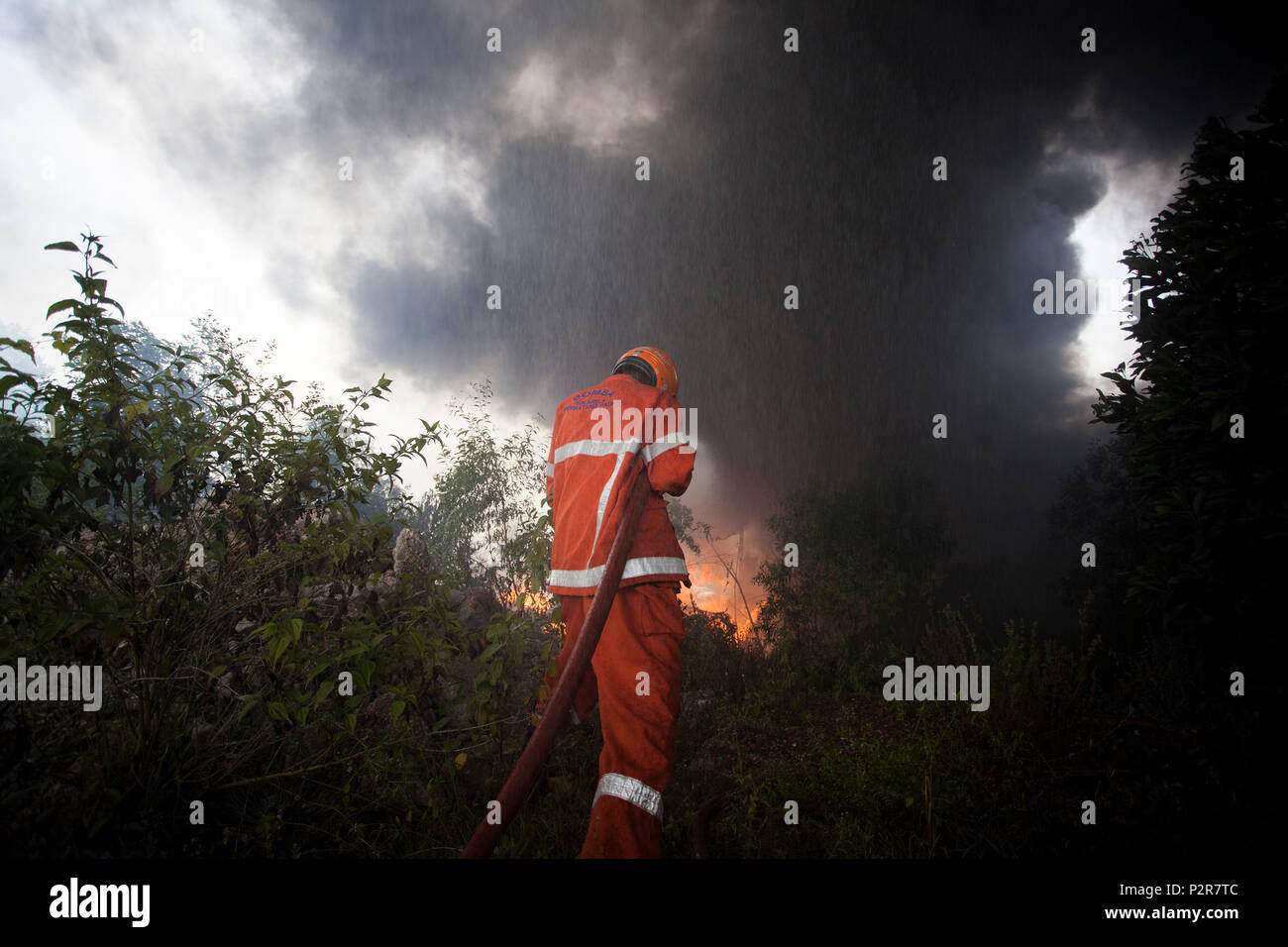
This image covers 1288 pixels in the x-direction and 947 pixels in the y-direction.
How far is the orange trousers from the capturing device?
2586 mm

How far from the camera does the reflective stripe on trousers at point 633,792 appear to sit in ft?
8.65

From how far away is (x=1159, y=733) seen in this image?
138 inches

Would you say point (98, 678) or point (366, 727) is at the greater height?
point (98, 678)

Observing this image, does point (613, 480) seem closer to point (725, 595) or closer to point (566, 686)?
point (566, 686)

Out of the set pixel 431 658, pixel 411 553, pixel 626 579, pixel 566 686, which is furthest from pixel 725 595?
pixel 431 658

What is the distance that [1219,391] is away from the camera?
4.20 metres

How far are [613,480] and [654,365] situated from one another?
1048 mm

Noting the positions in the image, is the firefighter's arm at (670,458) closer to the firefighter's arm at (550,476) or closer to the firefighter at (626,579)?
the firefighter at (626,579)

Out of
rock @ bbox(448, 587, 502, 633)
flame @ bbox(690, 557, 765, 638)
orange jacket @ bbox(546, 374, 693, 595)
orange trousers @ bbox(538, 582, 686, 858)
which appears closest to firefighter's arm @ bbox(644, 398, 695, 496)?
orange jacket @ bbox(546, 374, 693, 595)
